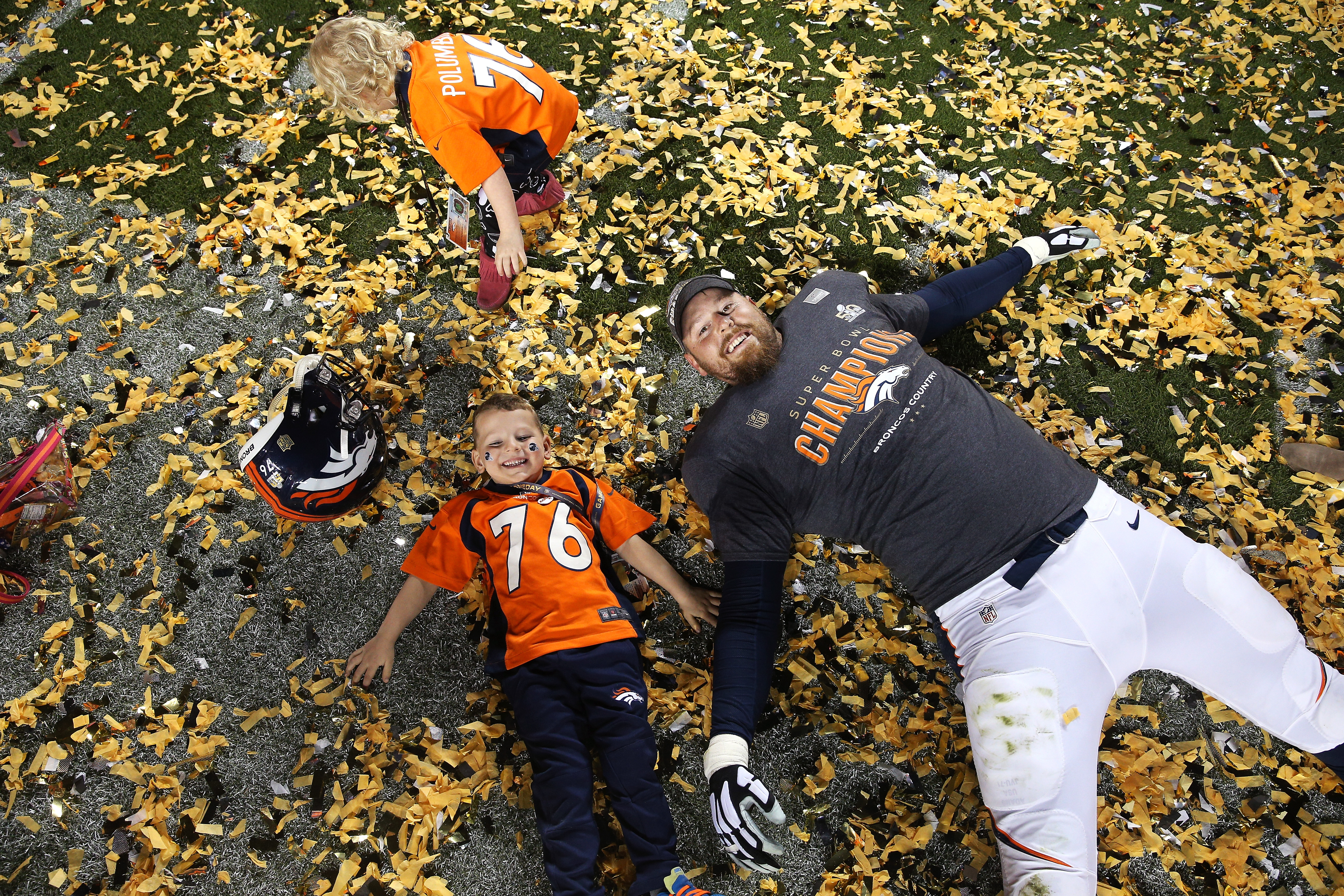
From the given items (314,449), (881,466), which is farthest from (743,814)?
(314,449)

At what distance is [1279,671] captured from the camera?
2389 mm

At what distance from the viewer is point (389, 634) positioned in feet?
9.46

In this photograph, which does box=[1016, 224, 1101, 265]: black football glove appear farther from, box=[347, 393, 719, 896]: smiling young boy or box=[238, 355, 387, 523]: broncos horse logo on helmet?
box=[238, 355, 387, 523]: broncos horse logo on helmet

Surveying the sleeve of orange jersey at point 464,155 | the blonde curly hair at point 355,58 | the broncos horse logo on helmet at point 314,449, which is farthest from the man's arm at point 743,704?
the blonde curly hair at point 355,58

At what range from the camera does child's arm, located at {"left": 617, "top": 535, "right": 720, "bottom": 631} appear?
294cm

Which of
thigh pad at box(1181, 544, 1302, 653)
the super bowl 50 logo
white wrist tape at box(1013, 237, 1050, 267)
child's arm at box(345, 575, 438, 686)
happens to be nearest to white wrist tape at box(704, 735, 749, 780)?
the super bowl 50 logo

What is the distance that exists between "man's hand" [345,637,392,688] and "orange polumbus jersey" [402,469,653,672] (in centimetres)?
22

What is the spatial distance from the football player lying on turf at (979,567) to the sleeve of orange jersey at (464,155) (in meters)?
1.15

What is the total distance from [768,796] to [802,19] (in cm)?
456

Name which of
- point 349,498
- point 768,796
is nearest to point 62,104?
point 349,498

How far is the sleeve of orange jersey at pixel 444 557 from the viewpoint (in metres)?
2.82

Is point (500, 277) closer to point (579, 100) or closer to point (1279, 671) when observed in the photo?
point (579, 100)

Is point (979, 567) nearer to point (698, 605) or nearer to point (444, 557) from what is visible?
point (698, 605)

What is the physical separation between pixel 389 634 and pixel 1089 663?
8.47 ft
